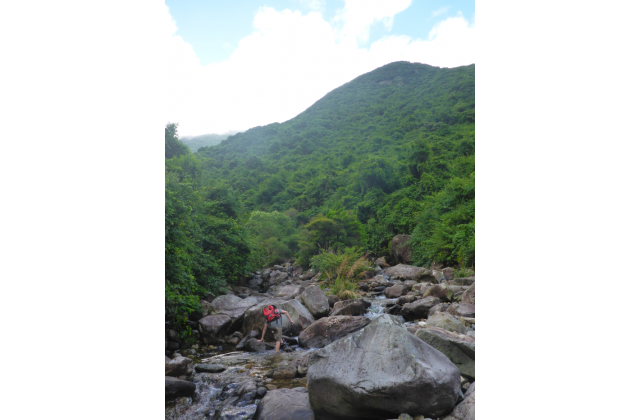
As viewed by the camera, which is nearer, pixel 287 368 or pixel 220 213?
pixel 287 368

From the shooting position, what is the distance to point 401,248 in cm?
1527

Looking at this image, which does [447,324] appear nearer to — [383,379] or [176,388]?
[383,379]

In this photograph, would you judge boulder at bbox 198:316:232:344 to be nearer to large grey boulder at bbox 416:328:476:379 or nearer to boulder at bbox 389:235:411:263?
large grey boulder at bbox 416:328:476:379

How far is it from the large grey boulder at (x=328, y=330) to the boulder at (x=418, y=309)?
162cm

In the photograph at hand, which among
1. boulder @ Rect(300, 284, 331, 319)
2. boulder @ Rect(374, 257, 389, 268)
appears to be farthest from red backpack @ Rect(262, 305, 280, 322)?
boulder @ Rect(374, 257, 389, 268)

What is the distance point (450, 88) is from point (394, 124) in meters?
5.00

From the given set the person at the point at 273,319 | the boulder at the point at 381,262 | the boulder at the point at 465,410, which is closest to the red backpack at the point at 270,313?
the person at the point at 273,319

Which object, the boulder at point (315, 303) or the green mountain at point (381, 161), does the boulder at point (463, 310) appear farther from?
the green mountain at point (381, 161)

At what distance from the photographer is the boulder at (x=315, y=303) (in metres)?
7.43
